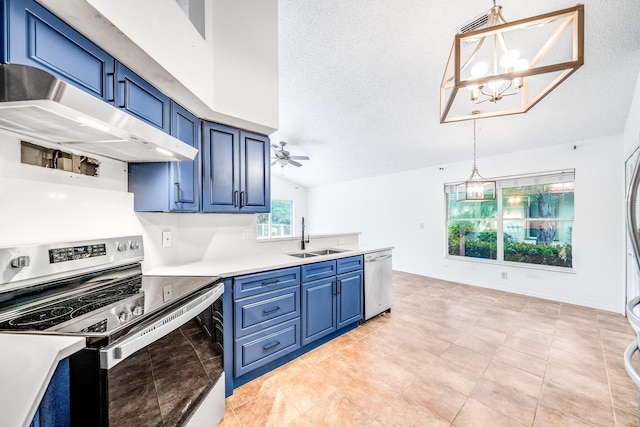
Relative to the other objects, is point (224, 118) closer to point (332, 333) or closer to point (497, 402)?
point (332, 333)

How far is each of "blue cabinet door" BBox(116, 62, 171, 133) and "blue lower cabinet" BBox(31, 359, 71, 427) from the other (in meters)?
1.27

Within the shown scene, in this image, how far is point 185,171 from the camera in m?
1.83

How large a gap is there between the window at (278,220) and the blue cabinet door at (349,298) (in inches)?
208

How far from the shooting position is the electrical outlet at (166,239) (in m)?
2.02

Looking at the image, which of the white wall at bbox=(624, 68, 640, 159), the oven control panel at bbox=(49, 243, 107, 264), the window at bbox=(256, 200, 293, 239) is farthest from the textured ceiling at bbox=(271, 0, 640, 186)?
the window at bbox=(256, 200, 293, 239)

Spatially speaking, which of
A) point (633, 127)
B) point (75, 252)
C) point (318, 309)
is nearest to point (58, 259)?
point (75, 252)

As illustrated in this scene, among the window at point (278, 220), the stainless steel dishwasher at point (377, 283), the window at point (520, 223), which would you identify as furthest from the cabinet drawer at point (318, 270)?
the window at point (278, 220)

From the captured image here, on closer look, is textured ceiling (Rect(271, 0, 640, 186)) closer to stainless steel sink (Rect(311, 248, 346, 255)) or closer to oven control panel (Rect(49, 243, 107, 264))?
stainless steel sink (Rect(311, 248, 346, 255))

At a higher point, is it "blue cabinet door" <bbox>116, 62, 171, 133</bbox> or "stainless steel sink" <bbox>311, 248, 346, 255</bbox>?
"blue cabinet door" <bbox>116, 62, 171, 133</bbox>

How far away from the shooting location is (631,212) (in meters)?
0.93

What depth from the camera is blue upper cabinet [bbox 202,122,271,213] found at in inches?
79.1

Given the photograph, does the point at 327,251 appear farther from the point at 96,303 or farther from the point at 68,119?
the point at 68,119

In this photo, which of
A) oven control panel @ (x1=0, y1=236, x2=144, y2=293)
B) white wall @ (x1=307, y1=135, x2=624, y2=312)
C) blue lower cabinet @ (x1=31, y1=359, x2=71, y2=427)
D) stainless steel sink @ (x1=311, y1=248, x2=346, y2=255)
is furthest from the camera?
white wall @ (x1=307, y1=135, x2=624, y2=312)

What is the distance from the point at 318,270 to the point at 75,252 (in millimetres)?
1703
